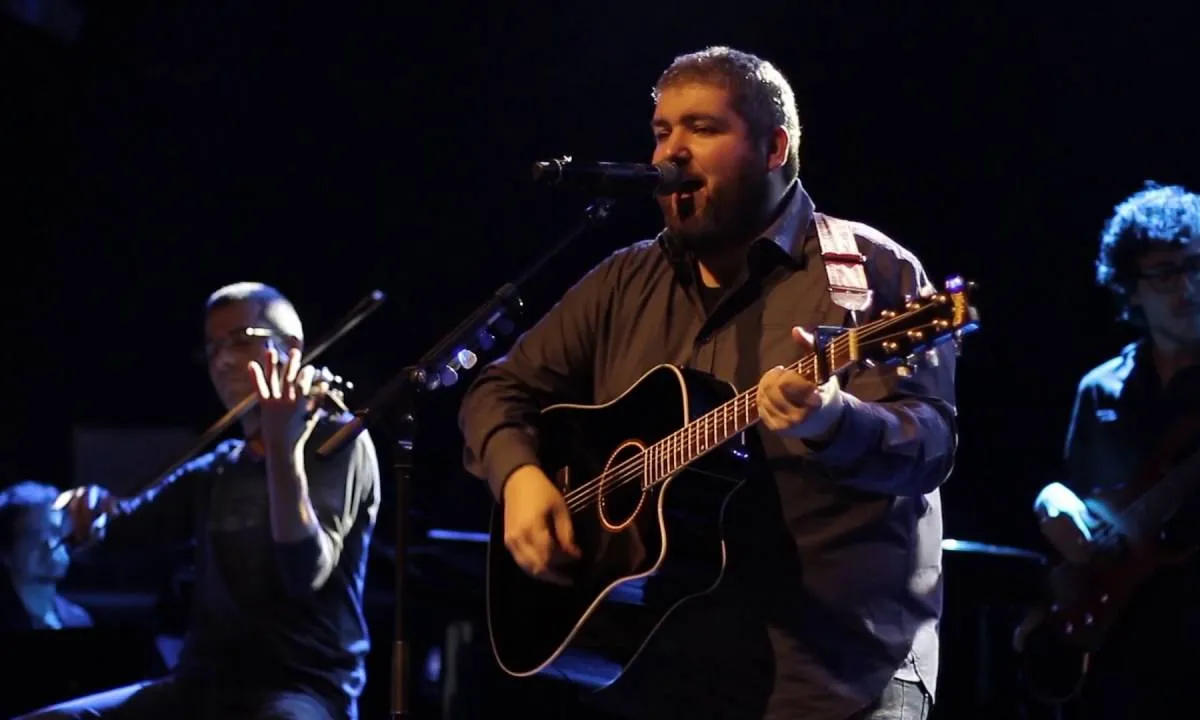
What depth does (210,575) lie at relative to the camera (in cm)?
441

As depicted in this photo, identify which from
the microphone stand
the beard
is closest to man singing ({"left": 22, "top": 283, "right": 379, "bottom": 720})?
the microphone stand

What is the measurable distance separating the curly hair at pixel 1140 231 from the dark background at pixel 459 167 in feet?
2.43

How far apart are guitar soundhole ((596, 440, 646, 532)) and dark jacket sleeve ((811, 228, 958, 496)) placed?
1.49ft

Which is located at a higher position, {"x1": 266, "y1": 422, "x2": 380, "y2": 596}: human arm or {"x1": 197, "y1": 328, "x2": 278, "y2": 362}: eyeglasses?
{"x1": 197, "y1": 328, "x2": 278, "y2": 362}: eyeglasses

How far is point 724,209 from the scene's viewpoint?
2.82 m

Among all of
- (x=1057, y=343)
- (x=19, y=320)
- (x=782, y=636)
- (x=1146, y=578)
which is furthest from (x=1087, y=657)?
(x=19, y=320)

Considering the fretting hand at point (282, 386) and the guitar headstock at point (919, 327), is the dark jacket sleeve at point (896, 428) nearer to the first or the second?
the guitar headstock at point (919, 327)

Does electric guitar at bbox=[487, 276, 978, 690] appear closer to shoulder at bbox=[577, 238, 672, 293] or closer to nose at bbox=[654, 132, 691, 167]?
shoulder at bbox=[577, 238, 672, 293]

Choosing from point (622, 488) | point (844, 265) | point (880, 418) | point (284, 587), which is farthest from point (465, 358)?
point (284, 587)

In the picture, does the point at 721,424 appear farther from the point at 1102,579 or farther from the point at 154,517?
the point at 154,517

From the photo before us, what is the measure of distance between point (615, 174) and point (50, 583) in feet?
11.4

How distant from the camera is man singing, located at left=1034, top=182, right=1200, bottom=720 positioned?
383cm

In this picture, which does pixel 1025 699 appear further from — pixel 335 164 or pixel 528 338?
pixel 335 164

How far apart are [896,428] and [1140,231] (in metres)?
2.24
